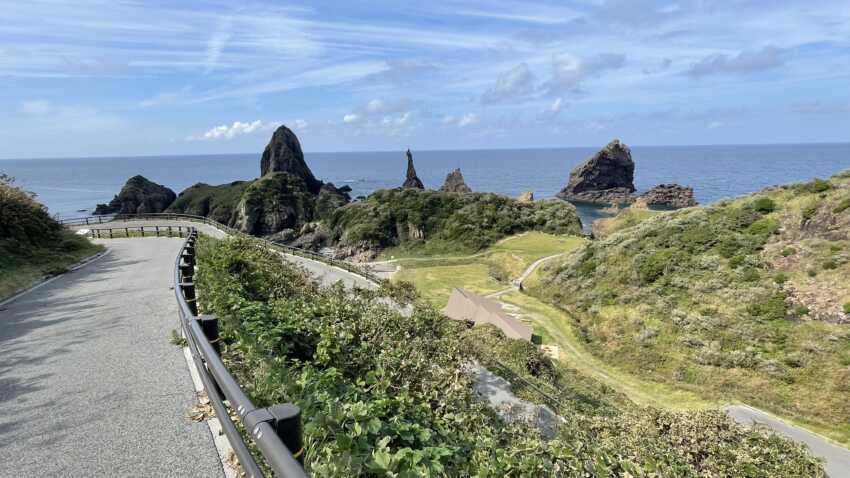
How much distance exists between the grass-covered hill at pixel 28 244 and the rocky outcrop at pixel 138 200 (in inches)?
3496

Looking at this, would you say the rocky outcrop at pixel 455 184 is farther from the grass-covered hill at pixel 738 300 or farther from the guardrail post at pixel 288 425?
the guardrail post at pixel 288 425

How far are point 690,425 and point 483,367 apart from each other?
8584mm

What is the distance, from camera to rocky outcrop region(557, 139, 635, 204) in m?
141

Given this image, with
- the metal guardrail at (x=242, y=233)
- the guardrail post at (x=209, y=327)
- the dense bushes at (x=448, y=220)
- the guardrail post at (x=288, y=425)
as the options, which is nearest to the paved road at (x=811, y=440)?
the guardrail post at (x=209, y=327)

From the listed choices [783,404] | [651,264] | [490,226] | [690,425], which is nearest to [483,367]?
[690,425]

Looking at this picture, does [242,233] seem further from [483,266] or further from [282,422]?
[483,266]

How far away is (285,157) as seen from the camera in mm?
117062

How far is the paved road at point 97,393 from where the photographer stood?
4434mm

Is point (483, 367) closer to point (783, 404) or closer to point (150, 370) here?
point (150, 370)

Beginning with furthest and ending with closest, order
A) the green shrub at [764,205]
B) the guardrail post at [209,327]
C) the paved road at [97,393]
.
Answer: the green shrub at [764,205] < the guardrail post at [209,327] < the paved road at [97,393]

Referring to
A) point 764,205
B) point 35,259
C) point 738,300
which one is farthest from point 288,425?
point 764,205

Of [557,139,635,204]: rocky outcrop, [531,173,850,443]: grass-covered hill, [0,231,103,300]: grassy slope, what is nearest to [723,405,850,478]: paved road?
[531,173,850,443]: grass-covered hill

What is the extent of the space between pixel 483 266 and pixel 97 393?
155 ft

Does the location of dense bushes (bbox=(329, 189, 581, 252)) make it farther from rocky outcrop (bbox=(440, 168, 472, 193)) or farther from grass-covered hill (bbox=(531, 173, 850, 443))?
grass-covered hill (bbox=(531, 173, 850, 443))
